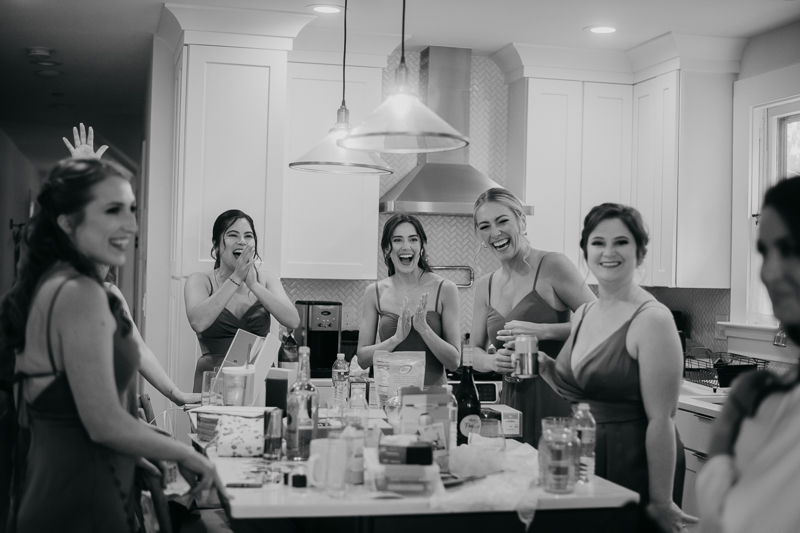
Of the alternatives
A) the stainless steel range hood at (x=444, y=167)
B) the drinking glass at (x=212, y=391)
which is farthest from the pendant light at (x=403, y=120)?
the stainless steel range hood at (x=444, y=167)

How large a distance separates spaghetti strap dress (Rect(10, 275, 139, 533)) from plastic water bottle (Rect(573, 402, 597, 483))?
3.72 ft

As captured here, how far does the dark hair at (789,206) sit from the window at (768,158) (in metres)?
3.52

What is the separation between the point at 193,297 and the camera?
379 centimetres

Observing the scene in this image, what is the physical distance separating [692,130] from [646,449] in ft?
9.79

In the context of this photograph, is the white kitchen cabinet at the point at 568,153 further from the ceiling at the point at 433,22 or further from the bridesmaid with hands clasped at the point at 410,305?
the bridesmaid with hands clasped at the point at 410,305

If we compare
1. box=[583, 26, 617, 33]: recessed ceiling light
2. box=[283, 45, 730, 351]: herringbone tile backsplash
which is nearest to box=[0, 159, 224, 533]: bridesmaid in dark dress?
box=[283, 45, 730, 351]: herringbone tile backsplash

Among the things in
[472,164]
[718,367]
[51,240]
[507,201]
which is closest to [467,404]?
[507,201]

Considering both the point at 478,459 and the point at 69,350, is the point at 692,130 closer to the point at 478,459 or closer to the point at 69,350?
the point at 478,459

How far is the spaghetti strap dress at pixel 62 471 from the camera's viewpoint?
1.78 metres

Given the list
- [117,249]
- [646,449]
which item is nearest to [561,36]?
[646,449]

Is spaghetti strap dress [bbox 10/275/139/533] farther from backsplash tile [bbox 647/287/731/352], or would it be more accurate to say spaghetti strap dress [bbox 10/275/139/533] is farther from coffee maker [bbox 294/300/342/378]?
backsplash tile [bbox 647/287/731/352]

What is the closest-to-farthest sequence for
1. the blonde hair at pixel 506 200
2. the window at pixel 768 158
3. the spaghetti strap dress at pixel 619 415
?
the spaghetti strap dress at pixel 619 415, the blonde hair at pixel 506 200, the window at pixel 768 158

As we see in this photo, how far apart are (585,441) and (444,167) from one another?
10.1ft

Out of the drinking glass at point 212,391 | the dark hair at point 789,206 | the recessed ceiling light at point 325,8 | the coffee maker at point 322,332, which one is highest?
the recessed ceiling light at point 325,8
